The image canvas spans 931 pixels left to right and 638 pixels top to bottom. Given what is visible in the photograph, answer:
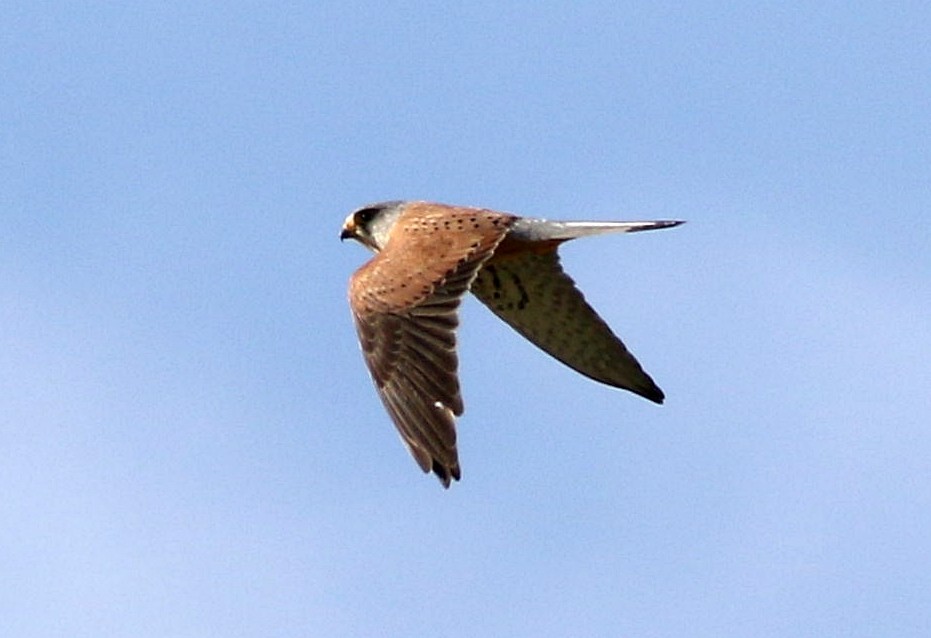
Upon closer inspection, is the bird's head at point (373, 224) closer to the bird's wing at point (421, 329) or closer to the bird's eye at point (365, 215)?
the bird's eye at point (365, 215)

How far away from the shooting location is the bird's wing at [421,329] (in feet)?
52.5

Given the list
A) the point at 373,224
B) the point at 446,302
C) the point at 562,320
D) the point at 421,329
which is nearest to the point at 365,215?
the point at 373,224

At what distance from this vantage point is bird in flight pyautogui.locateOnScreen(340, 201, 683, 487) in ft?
53.2

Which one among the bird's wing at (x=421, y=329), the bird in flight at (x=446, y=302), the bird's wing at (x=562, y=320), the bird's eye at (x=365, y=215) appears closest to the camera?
the bird's wing at (x=421, y=329)

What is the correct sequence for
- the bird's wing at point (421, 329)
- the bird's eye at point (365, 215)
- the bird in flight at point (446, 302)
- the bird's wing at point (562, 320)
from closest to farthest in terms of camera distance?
the bird's wing at point (421, 329) → the bird in flight at point (446, 302) → the bird's wing at point (562, 320) → the bird's eye at point (365, 215)

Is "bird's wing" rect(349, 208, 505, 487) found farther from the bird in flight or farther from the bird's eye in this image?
the bird's eye

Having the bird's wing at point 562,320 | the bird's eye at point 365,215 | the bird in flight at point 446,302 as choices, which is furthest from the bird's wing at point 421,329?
the bird's eye at point 365,215

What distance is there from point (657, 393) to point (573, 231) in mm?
1510

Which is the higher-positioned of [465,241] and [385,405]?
[465,241]

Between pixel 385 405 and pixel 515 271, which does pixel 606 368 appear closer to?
pixel 515 271

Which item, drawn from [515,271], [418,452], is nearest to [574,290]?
[515,271]

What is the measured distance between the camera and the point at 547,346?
1888 centimetres

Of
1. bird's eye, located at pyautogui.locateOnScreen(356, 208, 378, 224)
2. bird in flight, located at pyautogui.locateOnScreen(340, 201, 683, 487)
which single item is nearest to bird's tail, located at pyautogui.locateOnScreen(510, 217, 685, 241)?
bird in flight, located at pyautogui.locateOnScreen(340, 201, 683, 487)

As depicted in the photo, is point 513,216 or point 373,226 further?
point 373,226
